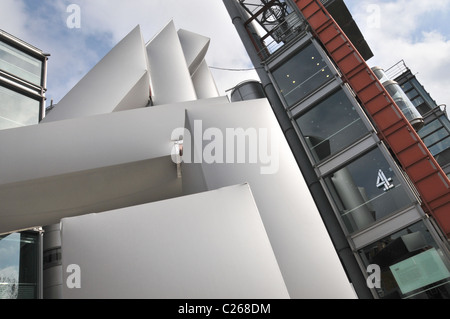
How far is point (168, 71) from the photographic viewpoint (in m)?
6.59

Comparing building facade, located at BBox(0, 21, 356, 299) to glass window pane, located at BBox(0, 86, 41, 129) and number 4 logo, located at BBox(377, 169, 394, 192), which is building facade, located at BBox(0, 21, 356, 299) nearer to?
glass window pane, located at BBox(0, 86, 41, 129)

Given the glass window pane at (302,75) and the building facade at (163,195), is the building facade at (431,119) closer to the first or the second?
the glass window pane at (302,75)

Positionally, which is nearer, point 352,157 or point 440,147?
point 352,157

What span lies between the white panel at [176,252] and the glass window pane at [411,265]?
1119 centimetres

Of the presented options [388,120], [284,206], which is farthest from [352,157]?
[284,206]

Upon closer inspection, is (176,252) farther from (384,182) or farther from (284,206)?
(384,182)

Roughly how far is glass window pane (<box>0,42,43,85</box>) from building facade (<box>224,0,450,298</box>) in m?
10.9

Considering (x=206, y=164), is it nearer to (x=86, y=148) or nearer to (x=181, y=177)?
(x=181, y=177)

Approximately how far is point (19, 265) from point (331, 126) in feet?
42.5

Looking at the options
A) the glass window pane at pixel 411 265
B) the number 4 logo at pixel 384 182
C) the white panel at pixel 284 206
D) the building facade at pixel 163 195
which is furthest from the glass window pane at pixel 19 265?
the number 4 logo at pixel 384 182

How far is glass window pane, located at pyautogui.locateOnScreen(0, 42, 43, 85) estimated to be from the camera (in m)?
12.5

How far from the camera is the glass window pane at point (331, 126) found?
14734 millimetres

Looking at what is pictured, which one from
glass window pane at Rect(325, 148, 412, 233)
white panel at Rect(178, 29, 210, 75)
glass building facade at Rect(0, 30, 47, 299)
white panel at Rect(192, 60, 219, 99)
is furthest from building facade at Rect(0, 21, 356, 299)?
glass window pane at Rect(325, 148, 412, 233)
